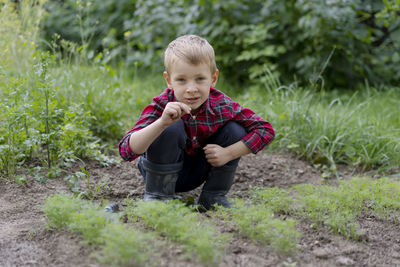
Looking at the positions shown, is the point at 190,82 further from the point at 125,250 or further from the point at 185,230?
the point at 125,250

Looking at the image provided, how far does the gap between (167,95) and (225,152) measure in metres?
0.44

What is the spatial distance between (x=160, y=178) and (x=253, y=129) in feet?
1.94

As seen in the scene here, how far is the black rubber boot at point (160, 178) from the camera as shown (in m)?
2.37

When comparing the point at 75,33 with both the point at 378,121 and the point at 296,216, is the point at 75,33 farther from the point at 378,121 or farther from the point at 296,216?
the point at 296,216

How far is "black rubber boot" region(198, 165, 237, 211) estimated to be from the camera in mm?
2512

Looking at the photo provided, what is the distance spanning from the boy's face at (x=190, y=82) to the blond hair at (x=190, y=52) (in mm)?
24

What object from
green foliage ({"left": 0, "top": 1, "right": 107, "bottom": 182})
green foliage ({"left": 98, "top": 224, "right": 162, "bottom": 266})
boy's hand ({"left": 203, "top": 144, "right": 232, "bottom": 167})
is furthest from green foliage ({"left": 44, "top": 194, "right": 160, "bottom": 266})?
green foliage ({"left": 0, "top": 1, "right": 107, "bottom": 182})

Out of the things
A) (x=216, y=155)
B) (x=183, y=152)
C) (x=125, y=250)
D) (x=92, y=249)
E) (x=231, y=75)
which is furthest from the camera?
(x=231, y=75)

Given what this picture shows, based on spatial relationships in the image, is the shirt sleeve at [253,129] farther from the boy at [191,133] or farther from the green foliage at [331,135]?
the green foliage at [331,135]

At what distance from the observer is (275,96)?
4230mm

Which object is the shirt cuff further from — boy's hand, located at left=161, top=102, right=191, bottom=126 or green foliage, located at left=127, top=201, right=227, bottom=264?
green foliage, located at left=127, top=201, right=227, bottom=264

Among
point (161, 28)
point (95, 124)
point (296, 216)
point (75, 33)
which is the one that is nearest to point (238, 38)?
point (161, 28)

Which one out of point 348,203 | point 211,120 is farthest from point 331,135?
point 211,120

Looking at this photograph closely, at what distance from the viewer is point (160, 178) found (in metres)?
2.38
